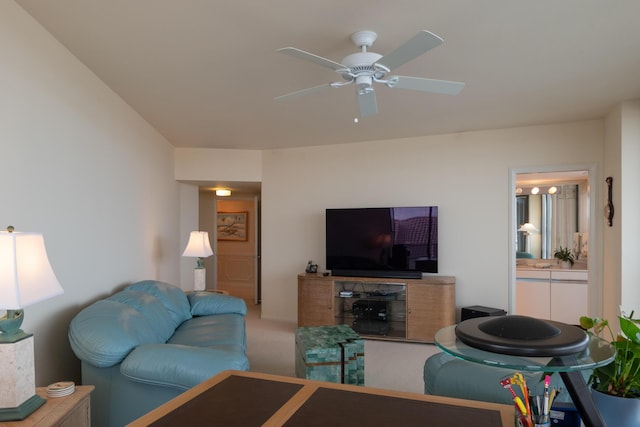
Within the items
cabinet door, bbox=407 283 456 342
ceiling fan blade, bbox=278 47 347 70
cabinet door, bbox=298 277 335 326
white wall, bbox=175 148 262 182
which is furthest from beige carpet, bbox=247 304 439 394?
ceiling fan blade, bbox=278 47 347 70

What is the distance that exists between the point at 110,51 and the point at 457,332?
314 centimetres

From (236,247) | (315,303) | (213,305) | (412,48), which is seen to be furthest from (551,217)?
(236,247)

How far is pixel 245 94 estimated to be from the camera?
12.6 ft

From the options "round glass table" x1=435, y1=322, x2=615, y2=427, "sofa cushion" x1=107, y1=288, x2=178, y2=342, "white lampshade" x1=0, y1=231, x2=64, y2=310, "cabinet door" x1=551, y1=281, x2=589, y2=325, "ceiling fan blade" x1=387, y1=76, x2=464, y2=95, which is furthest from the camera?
"cabinet door" x1=551, y1=281, x2=589, y2=325

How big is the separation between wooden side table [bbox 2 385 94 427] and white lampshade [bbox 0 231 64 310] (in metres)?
0.51

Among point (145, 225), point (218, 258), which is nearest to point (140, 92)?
point (145, 225)

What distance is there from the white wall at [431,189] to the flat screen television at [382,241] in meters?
0.31

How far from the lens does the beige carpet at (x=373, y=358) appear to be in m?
3.74

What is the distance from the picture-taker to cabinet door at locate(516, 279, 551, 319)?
588cm

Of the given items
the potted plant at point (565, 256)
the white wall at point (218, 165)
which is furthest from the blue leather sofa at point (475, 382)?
the potted plant at point (565, 256)

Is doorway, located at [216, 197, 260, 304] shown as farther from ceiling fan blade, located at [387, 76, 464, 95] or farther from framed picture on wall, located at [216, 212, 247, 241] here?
ceiling fan blade, located at [387, 76, 464, 95]

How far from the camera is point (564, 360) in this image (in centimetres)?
83

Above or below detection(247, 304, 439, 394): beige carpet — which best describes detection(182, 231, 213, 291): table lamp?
above

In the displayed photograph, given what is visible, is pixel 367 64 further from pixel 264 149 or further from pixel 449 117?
pixel 264 149
